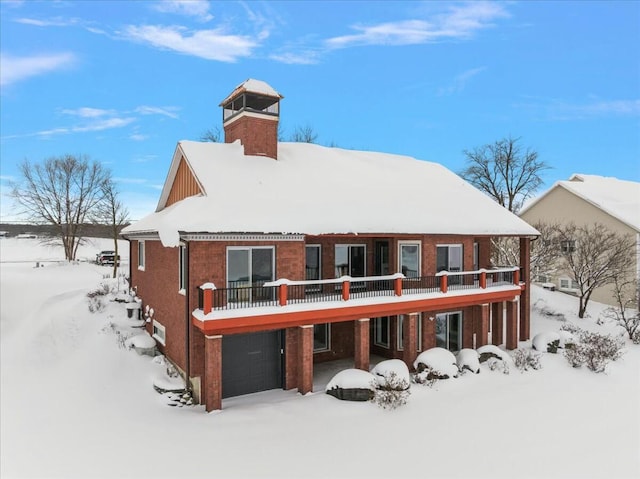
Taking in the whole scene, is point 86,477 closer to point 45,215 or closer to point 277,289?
point 277,289

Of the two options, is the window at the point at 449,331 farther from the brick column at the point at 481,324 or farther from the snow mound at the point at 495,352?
the snow mound at the point at 495,352

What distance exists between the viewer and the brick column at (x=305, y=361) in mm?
13577

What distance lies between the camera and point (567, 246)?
97.0 feet

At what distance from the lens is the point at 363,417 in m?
12.1

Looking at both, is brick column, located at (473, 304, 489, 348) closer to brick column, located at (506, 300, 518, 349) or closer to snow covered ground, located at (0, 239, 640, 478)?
brick column, located at (506, 300, 518, 349)

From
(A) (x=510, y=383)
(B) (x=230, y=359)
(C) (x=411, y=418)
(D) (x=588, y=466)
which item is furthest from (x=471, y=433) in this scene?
(B) (x=230, y=359)

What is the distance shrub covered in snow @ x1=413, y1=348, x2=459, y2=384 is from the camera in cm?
1468

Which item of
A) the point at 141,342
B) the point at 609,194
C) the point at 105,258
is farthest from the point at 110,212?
the point at 609,194

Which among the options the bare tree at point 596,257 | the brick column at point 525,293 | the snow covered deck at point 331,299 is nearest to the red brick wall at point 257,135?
the snow covered deck at point 331,299

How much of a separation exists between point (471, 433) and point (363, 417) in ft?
10.3

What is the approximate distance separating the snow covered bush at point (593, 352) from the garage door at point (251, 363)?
40.9ft

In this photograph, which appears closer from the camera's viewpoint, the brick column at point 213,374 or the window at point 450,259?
the brick column at point 213,374

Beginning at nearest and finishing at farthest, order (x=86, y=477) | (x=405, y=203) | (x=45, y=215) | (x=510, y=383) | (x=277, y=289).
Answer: (x=86, y=477), (x=277, y=289), (x=510, y=383), (x=405, y=203), (x=45, y=215)

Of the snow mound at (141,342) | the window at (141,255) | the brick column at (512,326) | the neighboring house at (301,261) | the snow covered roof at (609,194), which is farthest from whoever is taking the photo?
the snow covered roof at (609,194)
